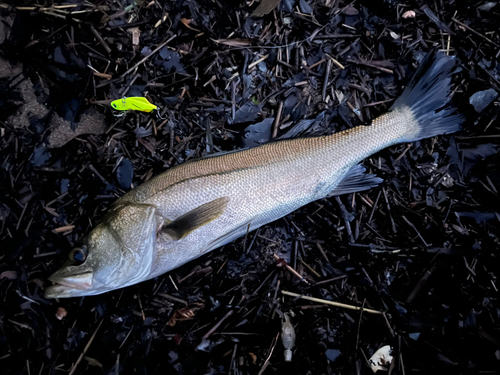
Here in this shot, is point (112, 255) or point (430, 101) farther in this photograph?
point (430, 101)

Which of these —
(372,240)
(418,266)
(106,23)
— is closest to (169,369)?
(372,240)

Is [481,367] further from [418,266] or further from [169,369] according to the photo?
[169,369]

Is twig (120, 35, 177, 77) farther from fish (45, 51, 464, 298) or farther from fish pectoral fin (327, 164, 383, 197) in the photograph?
fish pectoral fin (327, 164, 383, 197)

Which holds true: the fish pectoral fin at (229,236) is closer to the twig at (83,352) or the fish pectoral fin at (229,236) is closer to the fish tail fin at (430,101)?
the twig at (83,352)

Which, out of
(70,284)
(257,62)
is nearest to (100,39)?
(257,62)

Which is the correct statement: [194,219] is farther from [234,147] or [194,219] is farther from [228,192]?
[234,147]

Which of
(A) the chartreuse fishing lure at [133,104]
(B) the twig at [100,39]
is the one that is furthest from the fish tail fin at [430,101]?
(B) the twig at [100,39]

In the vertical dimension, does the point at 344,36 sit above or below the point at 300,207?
above
